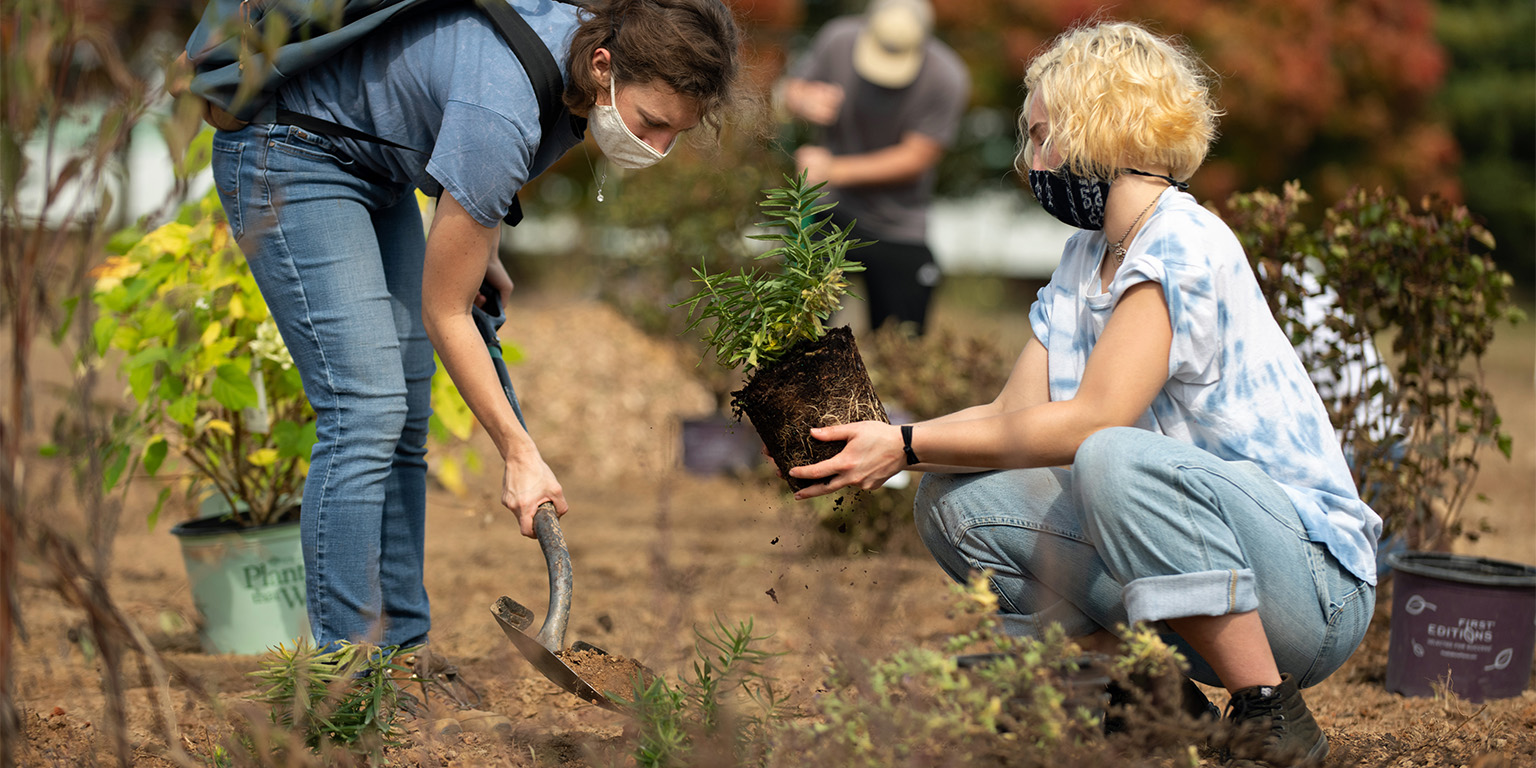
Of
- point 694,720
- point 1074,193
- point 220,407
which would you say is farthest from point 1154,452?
point 220,407

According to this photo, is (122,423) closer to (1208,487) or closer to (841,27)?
(1208,487)

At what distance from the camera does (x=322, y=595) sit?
7.52 ft

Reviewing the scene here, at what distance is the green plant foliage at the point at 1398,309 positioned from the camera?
9.98 feet

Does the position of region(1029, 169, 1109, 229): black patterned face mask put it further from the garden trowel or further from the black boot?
the garden trowel

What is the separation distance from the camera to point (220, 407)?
3145mm

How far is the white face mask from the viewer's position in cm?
222

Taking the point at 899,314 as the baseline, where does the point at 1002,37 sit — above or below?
above

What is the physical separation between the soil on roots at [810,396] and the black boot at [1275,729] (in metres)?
0.75

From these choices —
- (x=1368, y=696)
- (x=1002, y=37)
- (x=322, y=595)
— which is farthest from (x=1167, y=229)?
(x=1002, y=37)

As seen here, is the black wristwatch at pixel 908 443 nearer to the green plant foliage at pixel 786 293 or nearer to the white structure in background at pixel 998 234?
the green plant foliage at pixel 786 293

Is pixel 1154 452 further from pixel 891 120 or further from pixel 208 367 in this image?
pixel 891 120

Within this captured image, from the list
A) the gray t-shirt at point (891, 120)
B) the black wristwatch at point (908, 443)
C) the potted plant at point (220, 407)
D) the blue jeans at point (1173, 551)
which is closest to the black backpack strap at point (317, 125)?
the potted plant at point (220, 407)

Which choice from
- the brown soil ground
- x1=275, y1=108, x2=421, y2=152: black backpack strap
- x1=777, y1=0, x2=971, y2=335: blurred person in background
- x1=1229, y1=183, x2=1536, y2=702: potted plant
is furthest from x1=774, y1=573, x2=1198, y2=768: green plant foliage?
x1=777, y1=0, x2=971, y2=335: blurred person in background

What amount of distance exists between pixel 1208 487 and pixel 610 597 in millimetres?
2243
